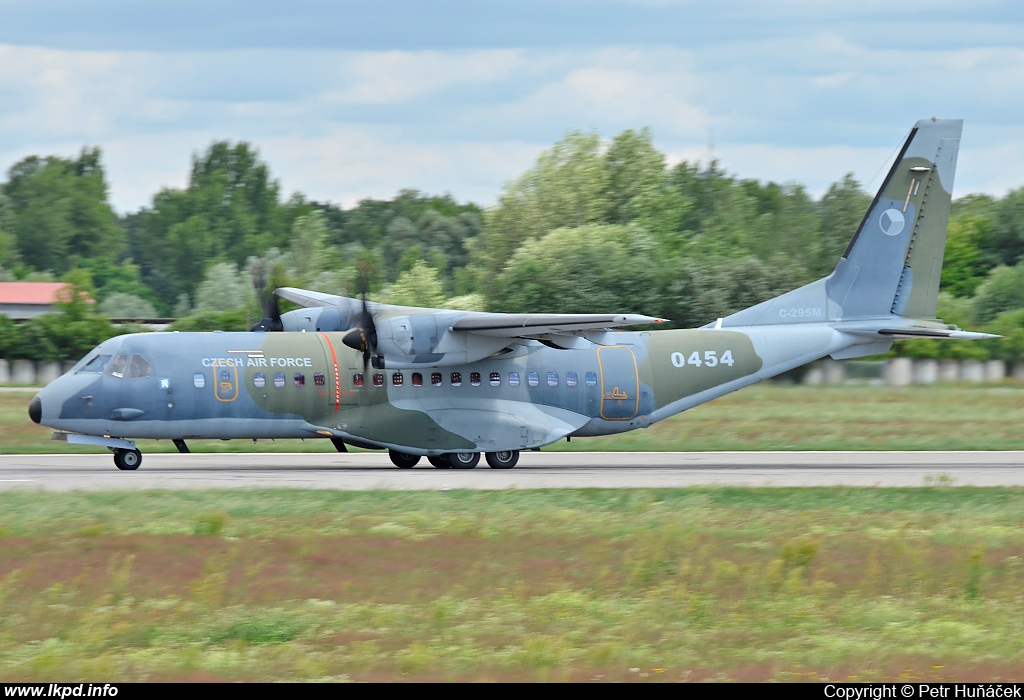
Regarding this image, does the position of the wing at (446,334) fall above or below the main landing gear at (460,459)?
above

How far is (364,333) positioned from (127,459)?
5282mm

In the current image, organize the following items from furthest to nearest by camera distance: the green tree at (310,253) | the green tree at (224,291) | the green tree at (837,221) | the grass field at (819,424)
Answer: the green tree at (310,253) → the green tree at (224,291) → the green tree at (837,221) → the grass field at (819,424)

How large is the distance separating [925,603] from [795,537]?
10.9 ft

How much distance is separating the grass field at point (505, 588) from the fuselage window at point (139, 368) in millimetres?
4432

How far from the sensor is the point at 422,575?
13641 millimetres

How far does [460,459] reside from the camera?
81.0 feet

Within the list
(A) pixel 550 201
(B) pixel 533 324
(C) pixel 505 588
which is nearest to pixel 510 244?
(A) pixel 550 201

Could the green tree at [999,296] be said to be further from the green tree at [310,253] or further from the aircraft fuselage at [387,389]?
the green tree at [310,253]

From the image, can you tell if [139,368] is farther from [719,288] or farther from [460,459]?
[719,288]

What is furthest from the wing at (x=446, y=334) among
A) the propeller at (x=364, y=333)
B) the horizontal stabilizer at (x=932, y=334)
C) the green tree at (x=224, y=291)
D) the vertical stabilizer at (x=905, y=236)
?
the green tree at (x=224, y=291)

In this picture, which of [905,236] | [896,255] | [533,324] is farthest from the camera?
[905,236]

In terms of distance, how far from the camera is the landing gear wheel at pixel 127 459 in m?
23.1

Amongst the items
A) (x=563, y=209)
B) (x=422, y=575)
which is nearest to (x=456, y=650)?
(x=422, y=575)

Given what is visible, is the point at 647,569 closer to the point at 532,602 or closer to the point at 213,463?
the point at 532,602
